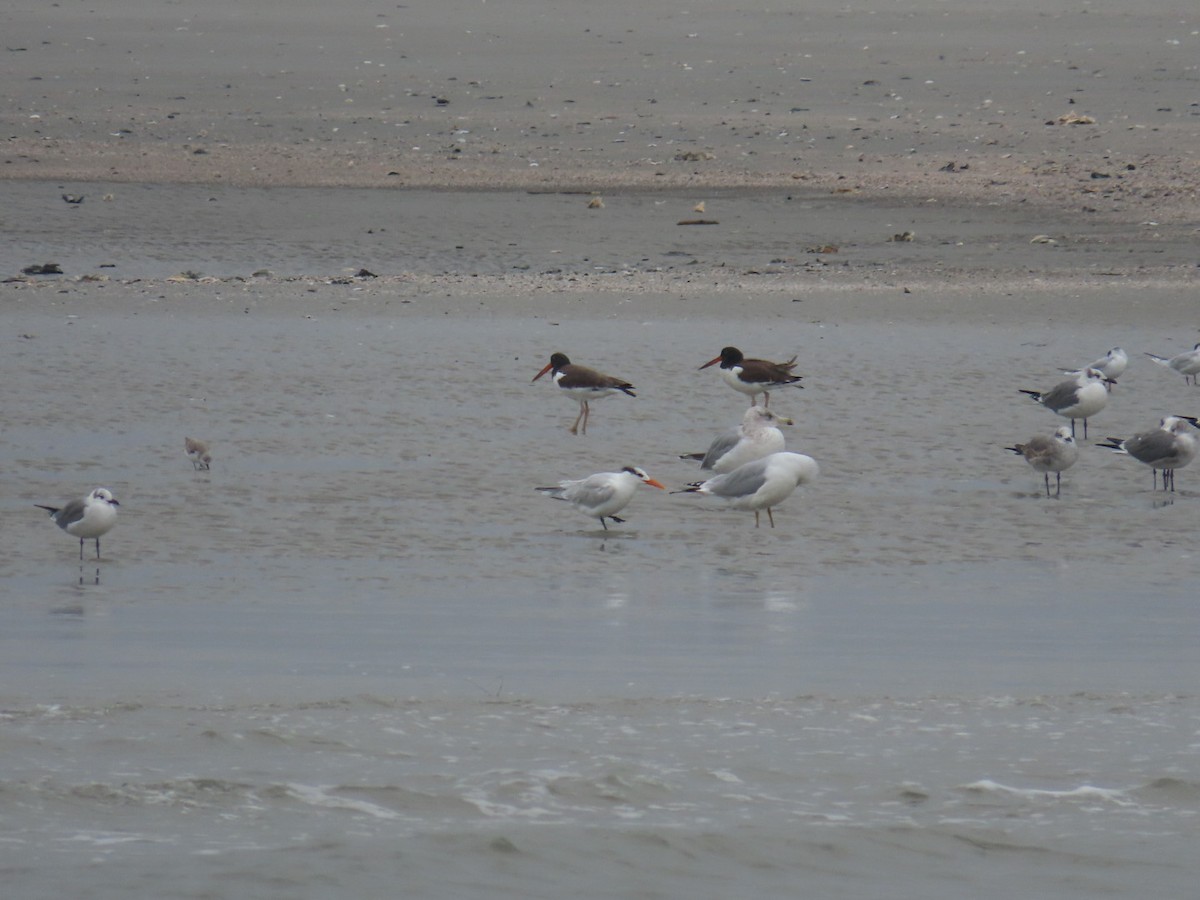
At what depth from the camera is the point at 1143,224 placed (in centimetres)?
1909

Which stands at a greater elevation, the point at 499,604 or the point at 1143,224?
the point at 1143,224

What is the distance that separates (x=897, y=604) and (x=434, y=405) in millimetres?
5037

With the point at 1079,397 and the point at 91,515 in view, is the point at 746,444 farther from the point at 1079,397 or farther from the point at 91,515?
the point at 91,515

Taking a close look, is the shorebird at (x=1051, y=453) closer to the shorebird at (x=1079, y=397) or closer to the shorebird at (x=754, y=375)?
the shorebird at (x=1079, y=397)

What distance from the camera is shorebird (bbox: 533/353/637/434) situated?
471 inches

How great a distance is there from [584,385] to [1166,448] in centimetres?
361

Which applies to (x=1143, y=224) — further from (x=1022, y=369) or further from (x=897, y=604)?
(x=897, y=604)

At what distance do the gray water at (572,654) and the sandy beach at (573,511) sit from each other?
0.08 feet

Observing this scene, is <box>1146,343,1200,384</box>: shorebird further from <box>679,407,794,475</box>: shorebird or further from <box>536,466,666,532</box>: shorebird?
<box>536,466,666,532</box>: shorebird

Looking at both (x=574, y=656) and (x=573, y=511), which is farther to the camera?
(x=573, y=511)

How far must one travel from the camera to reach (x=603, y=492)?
30.3 ft

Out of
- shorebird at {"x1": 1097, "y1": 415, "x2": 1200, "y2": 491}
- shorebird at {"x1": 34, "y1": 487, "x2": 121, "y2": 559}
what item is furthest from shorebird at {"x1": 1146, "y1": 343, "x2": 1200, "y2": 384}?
shorebird at {"x1": 34, "y1": 487, "x2": 121, "y2": 559}

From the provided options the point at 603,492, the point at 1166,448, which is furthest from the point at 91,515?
the point at 1166,448

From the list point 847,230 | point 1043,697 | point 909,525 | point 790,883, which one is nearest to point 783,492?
point 909,525
